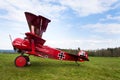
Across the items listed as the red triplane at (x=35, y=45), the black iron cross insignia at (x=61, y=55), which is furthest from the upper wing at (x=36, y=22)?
the black iron cross insignia at (x=61, y=55)

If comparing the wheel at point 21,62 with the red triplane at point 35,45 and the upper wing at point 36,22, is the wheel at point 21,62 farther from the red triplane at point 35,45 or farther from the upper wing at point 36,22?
the upper wing at point 36,22

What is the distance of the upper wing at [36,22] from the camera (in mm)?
14927

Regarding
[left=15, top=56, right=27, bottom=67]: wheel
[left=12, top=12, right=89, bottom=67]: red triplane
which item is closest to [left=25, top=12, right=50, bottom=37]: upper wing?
[left=12, top=12, right=89, bottom=67]: red triplane

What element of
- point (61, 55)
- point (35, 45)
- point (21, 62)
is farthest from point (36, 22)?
point (61, 55)

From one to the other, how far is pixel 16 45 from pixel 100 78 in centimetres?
748

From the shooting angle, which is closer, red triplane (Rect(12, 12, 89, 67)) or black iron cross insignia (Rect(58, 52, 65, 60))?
red triplane (Rect(12, 12, 89, 67))

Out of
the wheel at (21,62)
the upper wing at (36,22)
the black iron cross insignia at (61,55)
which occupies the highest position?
the upper wing at (36,22)

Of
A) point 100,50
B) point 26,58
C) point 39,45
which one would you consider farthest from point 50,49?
point 100,50

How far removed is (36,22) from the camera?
599 inches

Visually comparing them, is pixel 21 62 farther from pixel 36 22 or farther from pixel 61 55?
pixel 61 55

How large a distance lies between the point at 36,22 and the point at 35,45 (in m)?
2.50

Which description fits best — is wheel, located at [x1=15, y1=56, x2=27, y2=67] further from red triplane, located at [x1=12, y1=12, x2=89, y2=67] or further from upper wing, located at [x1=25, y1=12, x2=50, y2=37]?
upper wing, located at [x1=25, y1=12, x2=50, y2=37]

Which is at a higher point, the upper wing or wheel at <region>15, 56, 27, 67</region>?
the upper wing

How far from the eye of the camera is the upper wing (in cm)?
1493
